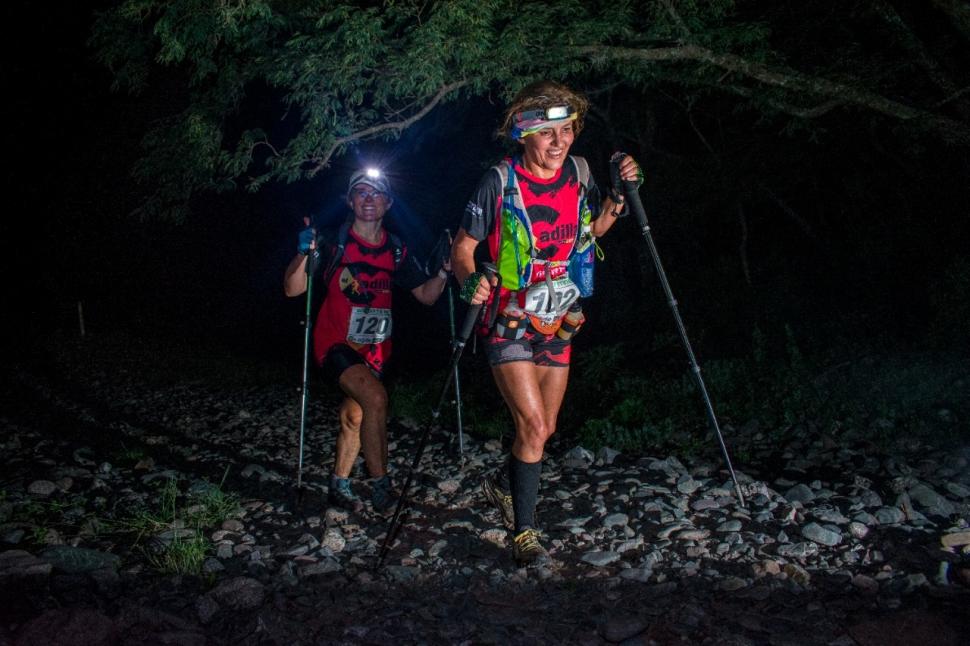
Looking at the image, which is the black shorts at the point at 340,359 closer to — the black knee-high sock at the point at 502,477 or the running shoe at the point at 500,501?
the running shoe at the point at 500,501

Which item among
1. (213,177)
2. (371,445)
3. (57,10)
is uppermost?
(57,10)

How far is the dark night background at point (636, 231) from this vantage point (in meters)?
11.7

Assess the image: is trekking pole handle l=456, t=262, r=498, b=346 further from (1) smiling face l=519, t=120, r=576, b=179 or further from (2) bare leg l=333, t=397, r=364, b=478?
(2) bare leg l=333, t=397, r=364, b=478

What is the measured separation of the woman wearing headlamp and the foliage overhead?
3035 mm

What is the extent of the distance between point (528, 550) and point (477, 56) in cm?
520

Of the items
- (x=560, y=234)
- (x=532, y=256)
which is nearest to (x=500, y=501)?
(x=532, y=256)

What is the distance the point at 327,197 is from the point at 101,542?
1565 centimetres

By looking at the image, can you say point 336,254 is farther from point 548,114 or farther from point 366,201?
point 548,114

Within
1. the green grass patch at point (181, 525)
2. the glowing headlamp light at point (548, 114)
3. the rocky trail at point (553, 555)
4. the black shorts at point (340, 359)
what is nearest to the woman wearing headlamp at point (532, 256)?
the glowing headlamp light at point (548, 114)

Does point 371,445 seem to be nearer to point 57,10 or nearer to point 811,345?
point 811,345

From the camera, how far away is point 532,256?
16.8ft

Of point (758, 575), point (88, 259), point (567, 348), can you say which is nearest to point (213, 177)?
point (567, 348)

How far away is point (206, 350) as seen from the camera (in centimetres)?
1992

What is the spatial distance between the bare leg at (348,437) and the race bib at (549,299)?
214cm
